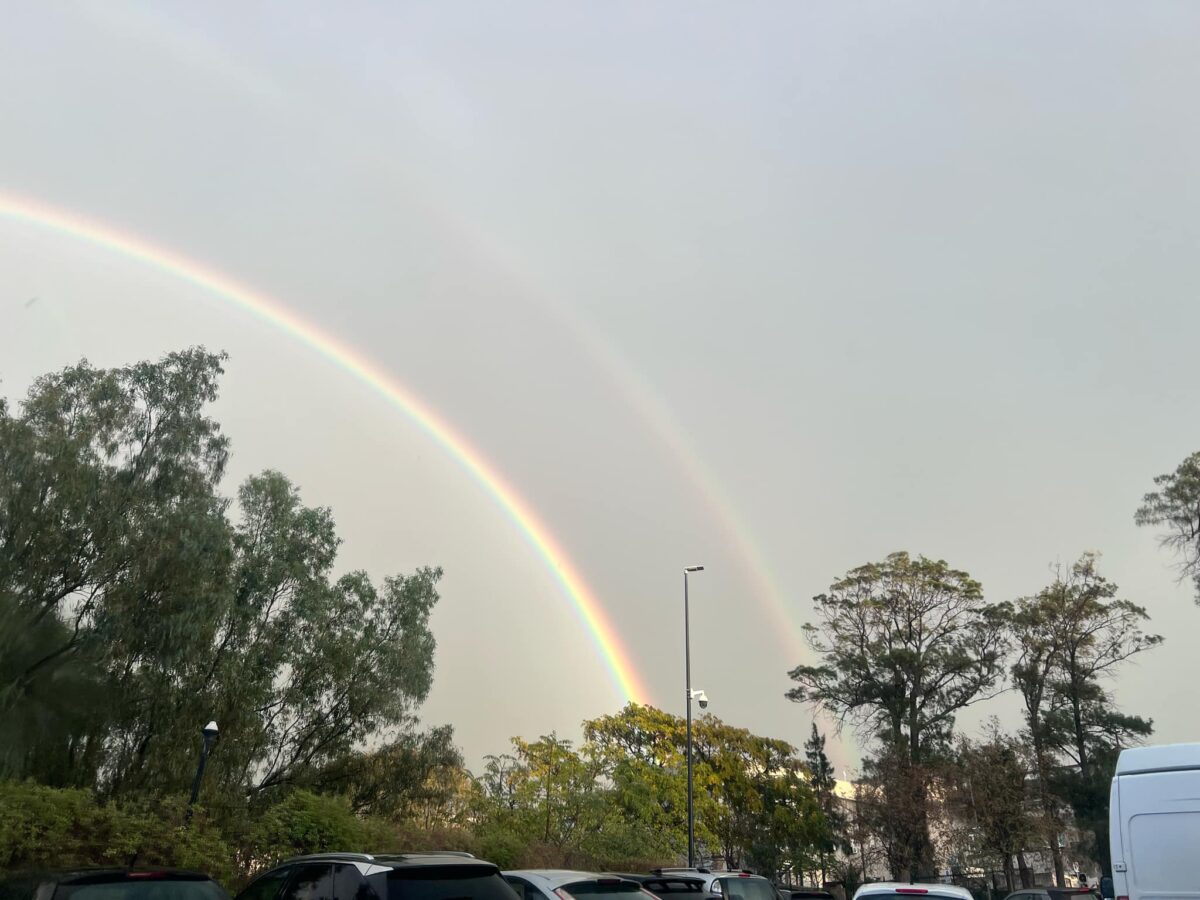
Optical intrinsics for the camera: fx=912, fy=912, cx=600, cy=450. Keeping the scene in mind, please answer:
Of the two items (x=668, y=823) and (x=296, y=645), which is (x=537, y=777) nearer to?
(x=668, y=823)

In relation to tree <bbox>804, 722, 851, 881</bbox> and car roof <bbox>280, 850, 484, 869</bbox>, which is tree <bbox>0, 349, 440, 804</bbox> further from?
tree <bbox>804, 722, 851, 881</bbox>

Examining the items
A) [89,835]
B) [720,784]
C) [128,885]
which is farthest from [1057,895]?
[720,784]

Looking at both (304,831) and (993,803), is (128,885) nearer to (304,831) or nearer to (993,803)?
(304,831)

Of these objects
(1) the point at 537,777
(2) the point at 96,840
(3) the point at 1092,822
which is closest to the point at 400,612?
(1) the point at 537,777

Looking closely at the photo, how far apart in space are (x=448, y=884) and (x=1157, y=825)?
6.13 m

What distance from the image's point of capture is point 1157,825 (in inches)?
314

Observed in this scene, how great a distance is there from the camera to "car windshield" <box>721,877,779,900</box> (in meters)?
12.4

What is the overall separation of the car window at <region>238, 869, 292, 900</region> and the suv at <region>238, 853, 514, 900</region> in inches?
3.8

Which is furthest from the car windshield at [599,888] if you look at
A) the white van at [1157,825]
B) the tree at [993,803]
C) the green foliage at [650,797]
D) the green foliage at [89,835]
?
the tree at [993,803]

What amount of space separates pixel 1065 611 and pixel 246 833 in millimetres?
38543

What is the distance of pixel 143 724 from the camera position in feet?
85.3

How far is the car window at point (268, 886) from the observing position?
7602 millimetres

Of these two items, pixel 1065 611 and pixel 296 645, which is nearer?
pixel 296 645

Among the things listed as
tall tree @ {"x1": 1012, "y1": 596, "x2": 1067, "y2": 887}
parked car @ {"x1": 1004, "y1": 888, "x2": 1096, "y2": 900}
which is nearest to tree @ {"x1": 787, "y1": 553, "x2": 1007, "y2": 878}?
tall tree @ {"x1": 1012, "y1": 596, "x2": 1067, "y2": 887}
